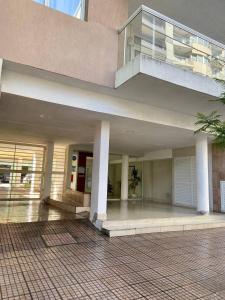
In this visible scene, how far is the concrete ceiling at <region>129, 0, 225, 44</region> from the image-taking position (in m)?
7.50

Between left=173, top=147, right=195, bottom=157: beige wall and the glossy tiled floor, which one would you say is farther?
left=173, top=147, right=195, bottom=157: beige wall

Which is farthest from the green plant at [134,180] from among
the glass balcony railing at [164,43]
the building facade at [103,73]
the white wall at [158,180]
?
the glass balcony railing at [164,43]

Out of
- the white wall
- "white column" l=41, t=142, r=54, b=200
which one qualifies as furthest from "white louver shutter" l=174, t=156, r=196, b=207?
"white column" l=41, t=142, r=54, b=200

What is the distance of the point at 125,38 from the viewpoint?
5988 mm

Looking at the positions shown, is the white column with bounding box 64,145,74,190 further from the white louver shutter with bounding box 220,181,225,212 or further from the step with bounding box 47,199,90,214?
the white louver shutter with bounding box 220,181,225,212

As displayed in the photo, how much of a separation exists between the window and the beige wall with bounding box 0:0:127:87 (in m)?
0.26

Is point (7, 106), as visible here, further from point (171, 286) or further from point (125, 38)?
point (171, 286)

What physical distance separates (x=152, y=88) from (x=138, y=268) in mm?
4199

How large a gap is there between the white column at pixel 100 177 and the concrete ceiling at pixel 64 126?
557 mm

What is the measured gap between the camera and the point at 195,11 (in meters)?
7.85

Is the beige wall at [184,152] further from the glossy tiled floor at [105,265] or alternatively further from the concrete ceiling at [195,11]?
the glossy tiled floor at [105,265]

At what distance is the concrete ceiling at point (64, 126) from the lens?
641cm

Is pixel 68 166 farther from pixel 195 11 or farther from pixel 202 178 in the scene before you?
pixel 195 11

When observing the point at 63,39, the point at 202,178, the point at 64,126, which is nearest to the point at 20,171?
the point at 64,126
